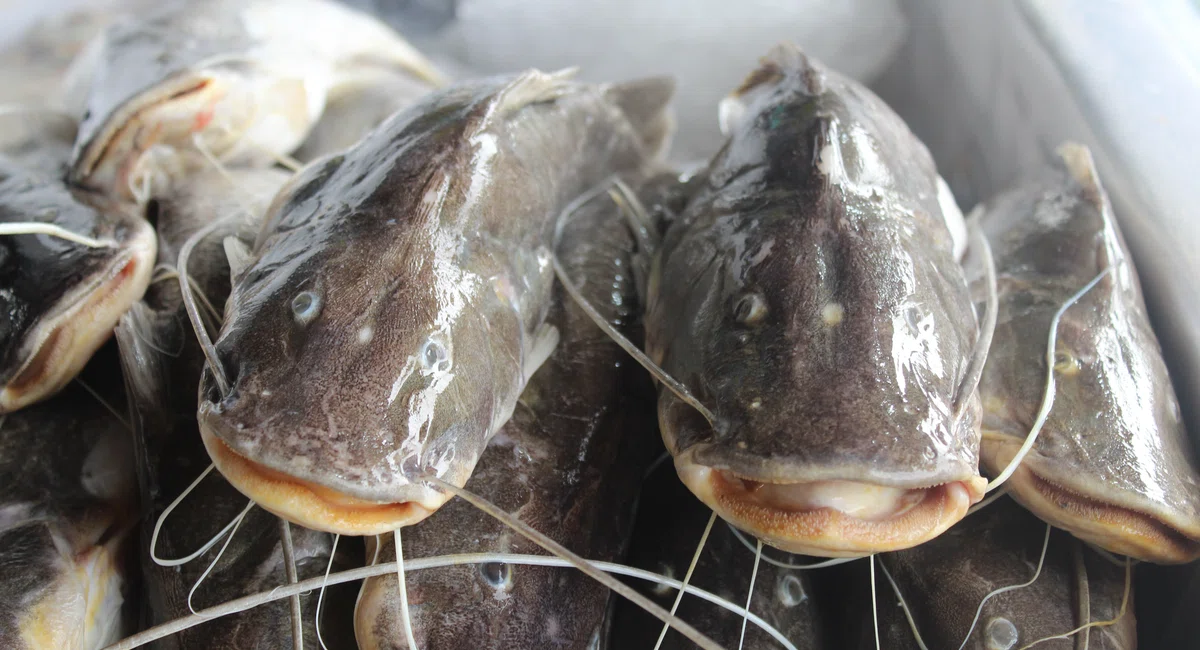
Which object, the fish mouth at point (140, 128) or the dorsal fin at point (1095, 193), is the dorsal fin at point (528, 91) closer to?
the fish mouth at point (140, 128)

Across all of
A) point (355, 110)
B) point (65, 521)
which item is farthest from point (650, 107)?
point (65, 521)

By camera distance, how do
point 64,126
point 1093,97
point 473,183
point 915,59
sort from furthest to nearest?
point 915,59, point 64,126, point 1093,97, point 473,183

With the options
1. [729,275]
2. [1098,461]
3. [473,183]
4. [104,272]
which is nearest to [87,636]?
[104,272]

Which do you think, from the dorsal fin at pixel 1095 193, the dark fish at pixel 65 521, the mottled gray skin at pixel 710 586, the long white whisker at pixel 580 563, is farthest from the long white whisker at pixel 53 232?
the dorsal fin at pixel 1095 193

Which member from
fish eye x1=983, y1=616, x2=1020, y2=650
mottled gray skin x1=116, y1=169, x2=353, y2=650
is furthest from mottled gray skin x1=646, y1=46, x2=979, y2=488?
mottled gray skin x1=116, y1=169, x2=353, y2=650

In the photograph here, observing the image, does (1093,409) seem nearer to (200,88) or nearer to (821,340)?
(821,340)

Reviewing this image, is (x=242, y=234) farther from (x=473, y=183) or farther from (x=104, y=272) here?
(x=473, y=183)
